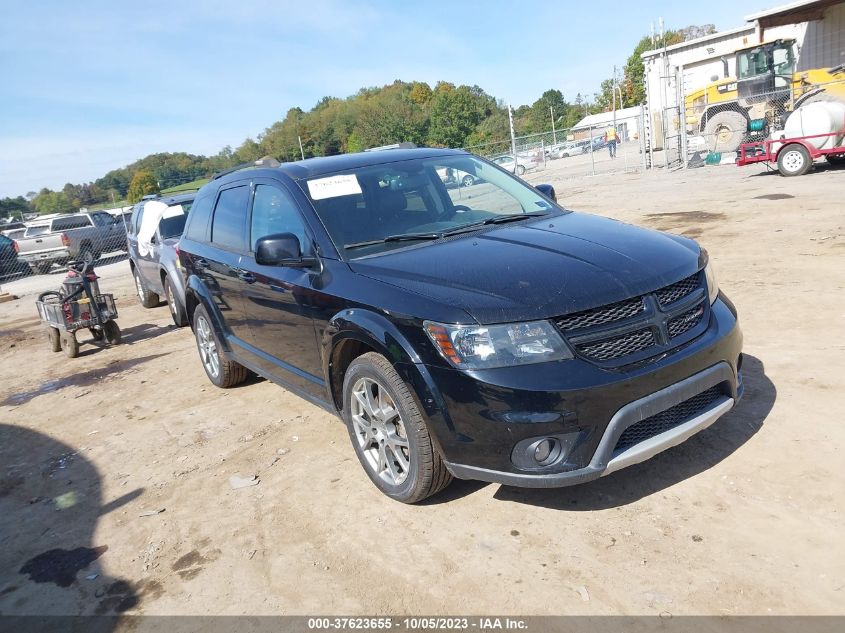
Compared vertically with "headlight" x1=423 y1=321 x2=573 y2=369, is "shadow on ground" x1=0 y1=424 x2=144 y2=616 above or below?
below

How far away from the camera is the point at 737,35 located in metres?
34.5

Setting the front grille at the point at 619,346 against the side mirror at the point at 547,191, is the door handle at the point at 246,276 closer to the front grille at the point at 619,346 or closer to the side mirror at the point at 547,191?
the side mirror at the point at 547,191

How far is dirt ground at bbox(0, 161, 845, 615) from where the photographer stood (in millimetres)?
2725

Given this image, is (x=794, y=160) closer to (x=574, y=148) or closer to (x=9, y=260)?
(x=9, y=260)

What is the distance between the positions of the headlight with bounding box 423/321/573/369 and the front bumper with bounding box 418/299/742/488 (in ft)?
0.15

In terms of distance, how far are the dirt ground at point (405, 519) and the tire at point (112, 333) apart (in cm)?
279

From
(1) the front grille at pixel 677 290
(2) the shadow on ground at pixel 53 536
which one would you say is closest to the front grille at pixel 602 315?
(1) the front grille at pixel 677 290

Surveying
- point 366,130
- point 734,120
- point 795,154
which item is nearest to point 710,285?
point 795,154

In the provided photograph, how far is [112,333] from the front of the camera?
862cm

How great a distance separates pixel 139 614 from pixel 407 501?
133cm

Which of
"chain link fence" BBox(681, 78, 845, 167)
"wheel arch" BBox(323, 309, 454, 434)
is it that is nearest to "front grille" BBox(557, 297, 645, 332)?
"wheel arch" BBox(323, 309, 454, 434)

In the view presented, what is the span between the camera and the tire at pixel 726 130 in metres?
21.0

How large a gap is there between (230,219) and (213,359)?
1.55 m

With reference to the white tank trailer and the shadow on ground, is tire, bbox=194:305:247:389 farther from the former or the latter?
the white tank trailer
